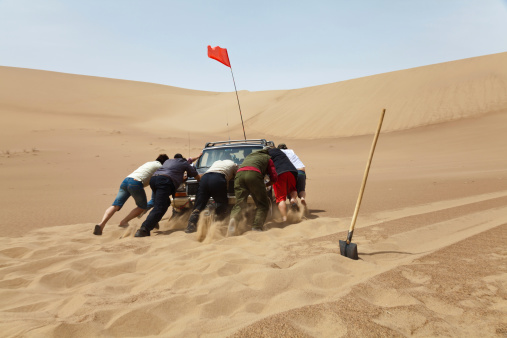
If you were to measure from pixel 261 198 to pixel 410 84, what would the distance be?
3532cm

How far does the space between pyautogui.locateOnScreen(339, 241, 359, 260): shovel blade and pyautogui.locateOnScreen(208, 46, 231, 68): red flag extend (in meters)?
6.87

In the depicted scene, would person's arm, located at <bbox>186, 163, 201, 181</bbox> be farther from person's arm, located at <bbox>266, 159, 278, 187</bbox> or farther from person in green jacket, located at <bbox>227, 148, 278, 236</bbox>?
person's arm, located at <bbox>266, 159, 278, 187</bbox>

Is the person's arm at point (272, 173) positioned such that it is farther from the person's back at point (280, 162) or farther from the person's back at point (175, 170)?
the person's back at point (175, 170)

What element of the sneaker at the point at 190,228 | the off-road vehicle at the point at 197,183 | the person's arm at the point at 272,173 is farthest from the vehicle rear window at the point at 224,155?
the sneaker at the point at 190,228

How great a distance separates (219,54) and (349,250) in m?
7.26

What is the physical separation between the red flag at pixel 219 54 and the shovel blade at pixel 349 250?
6874mm

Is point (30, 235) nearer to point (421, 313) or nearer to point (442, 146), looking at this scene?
point (421, 313)

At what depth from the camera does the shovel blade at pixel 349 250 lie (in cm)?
421

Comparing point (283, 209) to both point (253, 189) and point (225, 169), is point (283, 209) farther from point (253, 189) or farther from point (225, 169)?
point (225, 169)

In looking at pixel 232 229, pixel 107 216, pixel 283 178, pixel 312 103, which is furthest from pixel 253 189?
pixel 312 103

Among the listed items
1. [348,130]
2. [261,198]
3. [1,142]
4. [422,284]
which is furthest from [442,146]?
[1,142]

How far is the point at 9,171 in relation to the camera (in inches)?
625

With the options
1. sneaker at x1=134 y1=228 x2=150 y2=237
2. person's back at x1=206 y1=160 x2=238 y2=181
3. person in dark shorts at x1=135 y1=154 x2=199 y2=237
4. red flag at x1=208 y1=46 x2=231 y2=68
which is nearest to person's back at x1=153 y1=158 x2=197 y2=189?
person in dark shorts at x1=135 y1=154 x2=199 y2=237

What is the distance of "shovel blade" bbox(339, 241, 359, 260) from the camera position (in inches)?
166
